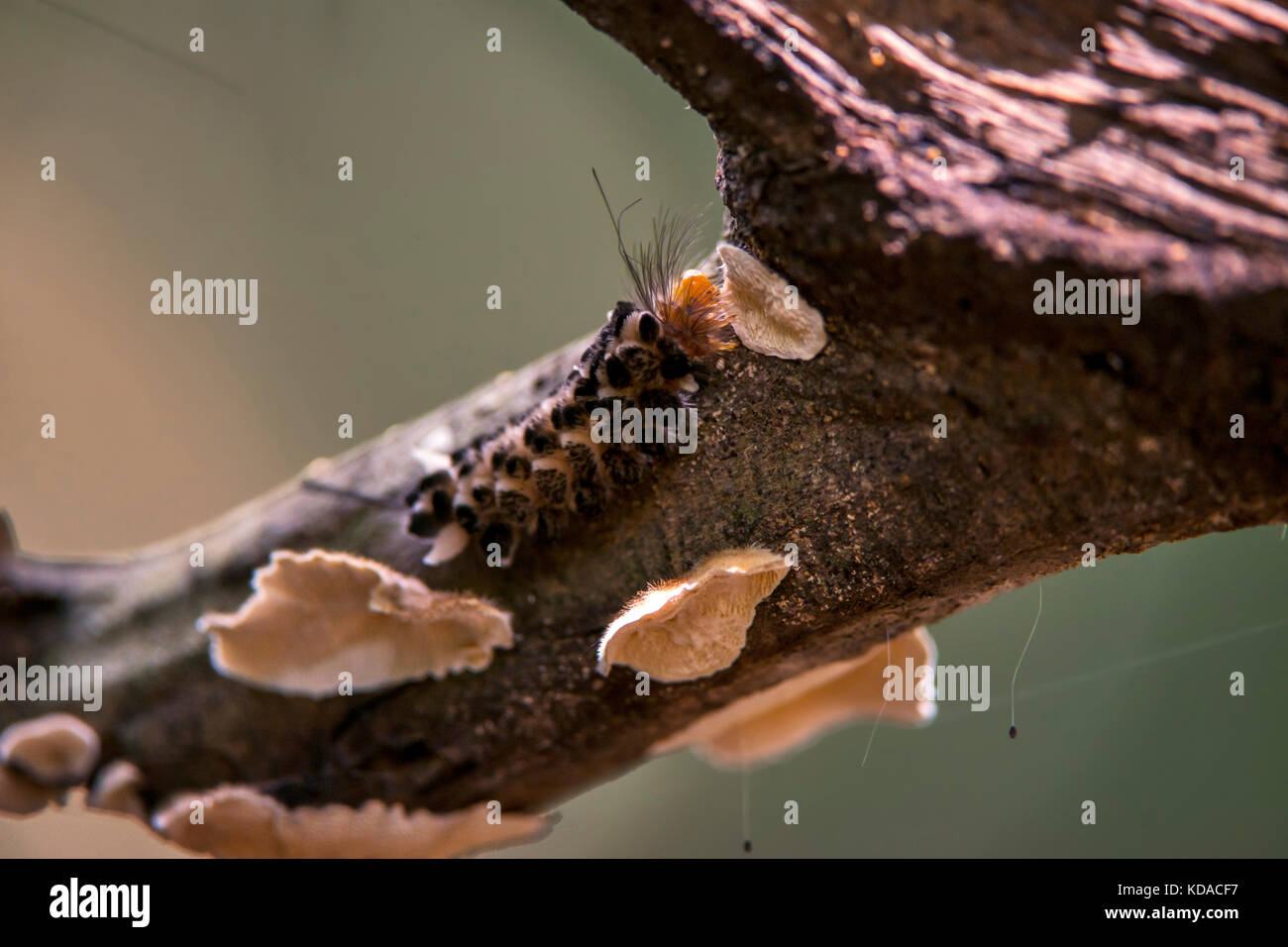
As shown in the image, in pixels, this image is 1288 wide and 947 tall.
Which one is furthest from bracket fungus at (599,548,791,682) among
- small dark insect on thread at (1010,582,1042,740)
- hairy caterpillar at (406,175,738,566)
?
small dark insect on thread at (1010,582,1042,740)

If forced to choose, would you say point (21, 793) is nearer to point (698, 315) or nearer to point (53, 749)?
point (53, 749)

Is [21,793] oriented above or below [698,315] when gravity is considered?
below

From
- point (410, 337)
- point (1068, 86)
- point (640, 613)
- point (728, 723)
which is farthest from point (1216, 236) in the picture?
point (410, 337)

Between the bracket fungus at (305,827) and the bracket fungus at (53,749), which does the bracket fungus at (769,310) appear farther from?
the bracket fungus at (53,749)

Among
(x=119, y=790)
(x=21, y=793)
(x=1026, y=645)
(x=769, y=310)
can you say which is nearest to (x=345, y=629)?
(x=119, y=790)

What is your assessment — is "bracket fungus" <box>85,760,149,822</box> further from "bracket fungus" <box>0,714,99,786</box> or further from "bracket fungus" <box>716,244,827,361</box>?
"bracket fungus" <box>716,244,827,361</box>
